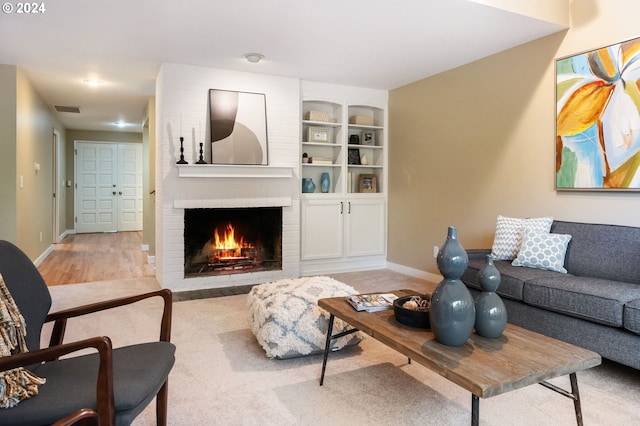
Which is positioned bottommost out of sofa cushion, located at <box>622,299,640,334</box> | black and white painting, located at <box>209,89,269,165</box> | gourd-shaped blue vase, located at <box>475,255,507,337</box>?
sofa cushion, located at <box>622,299,640,334</box>

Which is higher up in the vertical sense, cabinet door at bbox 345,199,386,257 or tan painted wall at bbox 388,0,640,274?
tan painted wall at bbox 388,0,640,274

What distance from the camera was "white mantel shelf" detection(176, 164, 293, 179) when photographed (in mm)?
4352

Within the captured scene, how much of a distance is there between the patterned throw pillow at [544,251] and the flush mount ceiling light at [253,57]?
290cm

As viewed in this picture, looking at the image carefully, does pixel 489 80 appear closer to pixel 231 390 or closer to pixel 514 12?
pixel 514 12

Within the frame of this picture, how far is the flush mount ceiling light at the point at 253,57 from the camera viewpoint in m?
4.04

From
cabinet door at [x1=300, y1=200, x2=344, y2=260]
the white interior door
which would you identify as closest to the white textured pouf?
cabinet door at [x1=300, y1=200, x2=344, y2=260]

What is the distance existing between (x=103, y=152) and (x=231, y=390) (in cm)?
916

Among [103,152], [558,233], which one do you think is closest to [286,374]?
[558,233]

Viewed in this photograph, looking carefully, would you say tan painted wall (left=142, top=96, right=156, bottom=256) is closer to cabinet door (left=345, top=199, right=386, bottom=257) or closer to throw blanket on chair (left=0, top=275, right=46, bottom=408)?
cabinet door (left=345, top=199, right=386, bottom=257)

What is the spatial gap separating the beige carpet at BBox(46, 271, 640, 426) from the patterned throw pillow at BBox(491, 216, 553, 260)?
3.48 feet

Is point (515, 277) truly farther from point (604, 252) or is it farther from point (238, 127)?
point (238, 127)

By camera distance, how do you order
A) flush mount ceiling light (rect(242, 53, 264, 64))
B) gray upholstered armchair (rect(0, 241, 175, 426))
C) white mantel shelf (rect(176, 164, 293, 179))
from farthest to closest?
white mantel shelf (rect(176, 164, 293, 179)), flush mount ceiling light (rect(242, 53, 264, 64)), gray upholstered armchair (rect(0, 241, 175, 426))

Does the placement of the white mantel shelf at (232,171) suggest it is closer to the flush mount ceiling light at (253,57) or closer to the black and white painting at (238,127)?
the black and white painting at (238,127)

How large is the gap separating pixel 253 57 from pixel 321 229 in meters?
2.19
